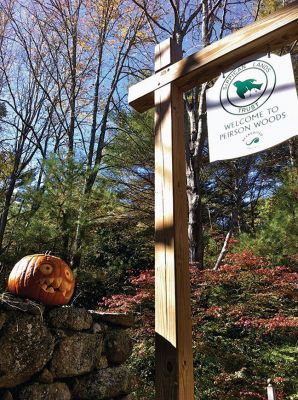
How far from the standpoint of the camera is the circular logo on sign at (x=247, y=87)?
165 centimetres

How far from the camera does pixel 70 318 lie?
236cm

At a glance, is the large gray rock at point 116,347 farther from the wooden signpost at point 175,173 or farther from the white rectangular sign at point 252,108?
the white rectangular sign at point 252,108

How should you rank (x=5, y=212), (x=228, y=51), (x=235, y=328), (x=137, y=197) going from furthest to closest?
(x=137, y=197) < (x=5, y=212) < (x=235, y=328) < (x=228, y=51)

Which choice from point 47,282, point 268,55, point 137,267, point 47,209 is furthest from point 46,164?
point 268,55

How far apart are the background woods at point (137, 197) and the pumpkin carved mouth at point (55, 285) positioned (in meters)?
2.36

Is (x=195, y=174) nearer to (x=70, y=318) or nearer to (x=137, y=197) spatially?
(x=137, y=197)

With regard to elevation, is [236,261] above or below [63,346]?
above

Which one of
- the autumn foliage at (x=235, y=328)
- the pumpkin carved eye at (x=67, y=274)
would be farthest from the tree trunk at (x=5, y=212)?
the pumpkin carved eye at (x=67, y=274)

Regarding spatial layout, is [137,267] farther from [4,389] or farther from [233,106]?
[233,106]

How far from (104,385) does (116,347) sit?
272mm

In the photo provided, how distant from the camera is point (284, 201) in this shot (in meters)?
7.20

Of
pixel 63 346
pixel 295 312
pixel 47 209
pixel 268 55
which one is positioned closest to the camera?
pixel 268 55

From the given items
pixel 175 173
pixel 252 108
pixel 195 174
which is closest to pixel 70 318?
pixel 175 173

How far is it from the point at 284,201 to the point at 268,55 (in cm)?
593
